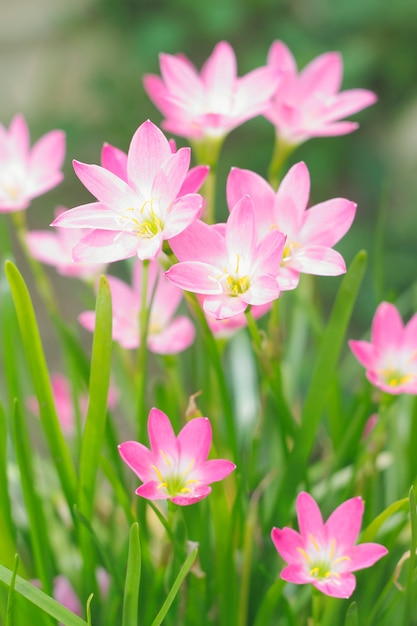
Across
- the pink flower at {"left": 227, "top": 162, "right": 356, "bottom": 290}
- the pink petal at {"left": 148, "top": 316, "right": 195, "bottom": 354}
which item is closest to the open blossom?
the pink petal at {"left": 148, "top": 316, "right": 195, "bottom": 354}

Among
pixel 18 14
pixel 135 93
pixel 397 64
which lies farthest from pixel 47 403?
pixel 18 14

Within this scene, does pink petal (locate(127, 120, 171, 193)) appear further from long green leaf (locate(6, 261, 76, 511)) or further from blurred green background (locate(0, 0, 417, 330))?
blurred green background (locate(0, 0, 417, 330))

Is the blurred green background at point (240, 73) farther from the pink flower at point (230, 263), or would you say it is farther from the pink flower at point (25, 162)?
the pink flower at point (230, 263)

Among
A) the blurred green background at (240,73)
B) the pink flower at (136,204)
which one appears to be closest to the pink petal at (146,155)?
the pink flower at (136,204)

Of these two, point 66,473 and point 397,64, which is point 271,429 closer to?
point 66,473

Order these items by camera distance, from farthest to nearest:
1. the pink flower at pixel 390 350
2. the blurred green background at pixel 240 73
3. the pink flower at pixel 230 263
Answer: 1. the blurred green background at pixel 240 73
2. the pink flower at pixel 390 350
3. the pink flower at pixel 230 263

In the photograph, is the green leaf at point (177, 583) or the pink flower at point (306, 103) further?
the pink flower at point (306, 103)
